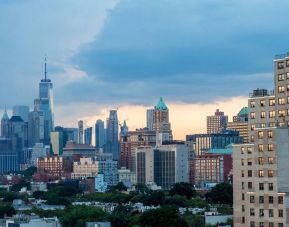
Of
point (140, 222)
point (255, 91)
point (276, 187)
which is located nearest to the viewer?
point (276, 187)

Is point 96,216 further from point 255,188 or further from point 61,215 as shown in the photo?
point 255,188

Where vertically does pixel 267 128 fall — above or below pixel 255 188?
above

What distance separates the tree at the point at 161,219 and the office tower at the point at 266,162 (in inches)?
1532

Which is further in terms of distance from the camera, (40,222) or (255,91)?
(40,222)

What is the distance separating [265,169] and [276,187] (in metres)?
2.43

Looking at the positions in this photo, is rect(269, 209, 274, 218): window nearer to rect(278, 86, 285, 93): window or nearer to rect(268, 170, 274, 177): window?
rect(268, 170, 274, 177): window

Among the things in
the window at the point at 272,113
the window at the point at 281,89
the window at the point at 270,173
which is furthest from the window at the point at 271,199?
the window at the point at 281,89

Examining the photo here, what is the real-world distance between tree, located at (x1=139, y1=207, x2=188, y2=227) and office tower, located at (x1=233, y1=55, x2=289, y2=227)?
3892cm

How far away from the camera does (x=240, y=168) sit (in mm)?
100062

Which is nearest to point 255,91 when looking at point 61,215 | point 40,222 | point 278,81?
point 278,81

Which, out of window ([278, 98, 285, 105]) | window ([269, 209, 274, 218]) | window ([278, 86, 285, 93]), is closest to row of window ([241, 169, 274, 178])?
window ([269, 209, 274, 218])

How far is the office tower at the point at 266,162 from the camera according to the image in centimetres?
9456

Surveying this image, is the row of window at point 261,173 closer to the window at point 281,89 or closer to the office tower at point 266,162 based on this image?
the office tower at point 266,162

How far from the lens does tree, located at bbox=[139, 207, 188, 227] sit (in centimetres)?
13912
